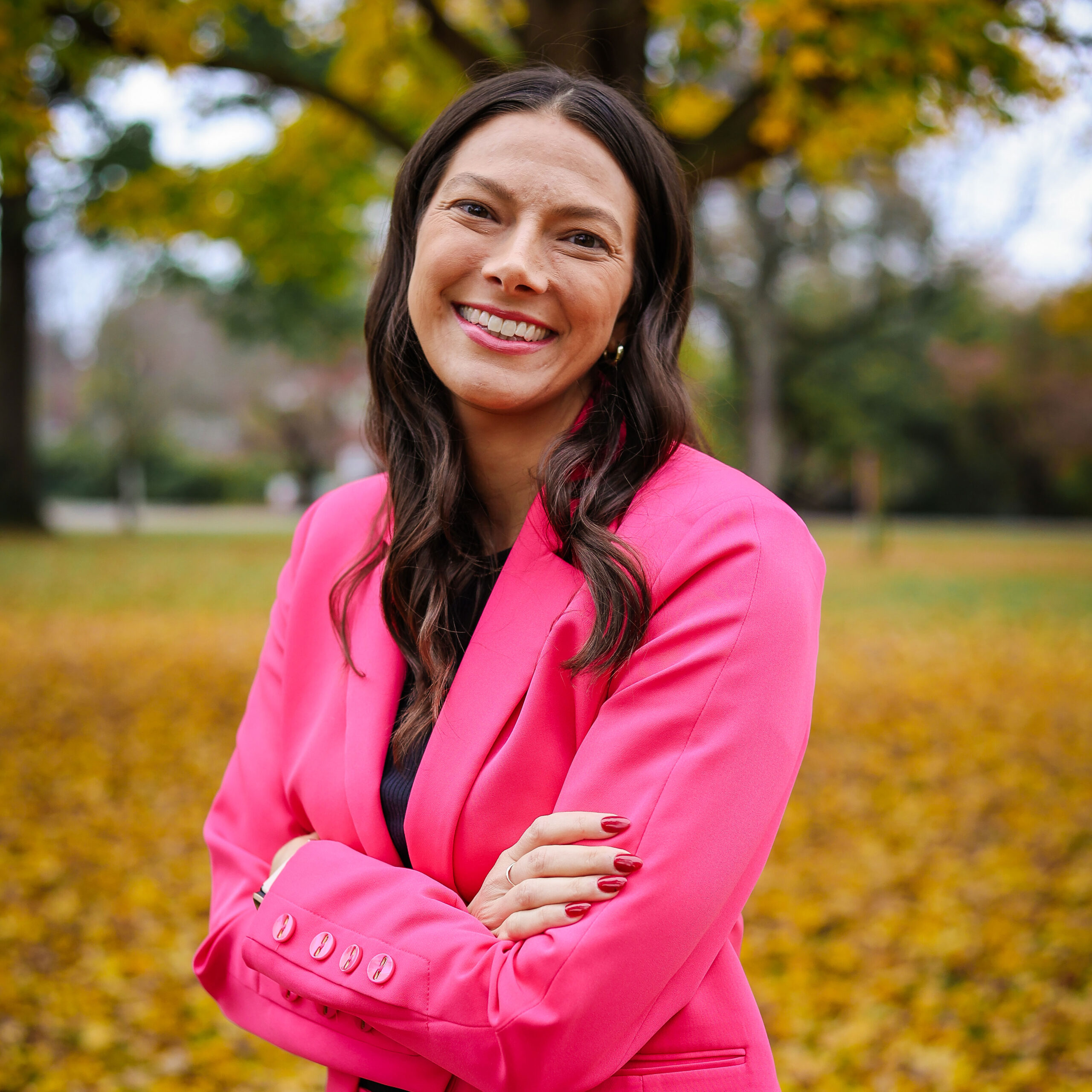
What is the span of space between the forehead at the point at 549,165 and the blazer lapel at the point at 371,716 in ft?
2.24

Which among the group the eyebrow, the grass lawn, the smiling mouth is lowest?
the grass lawn

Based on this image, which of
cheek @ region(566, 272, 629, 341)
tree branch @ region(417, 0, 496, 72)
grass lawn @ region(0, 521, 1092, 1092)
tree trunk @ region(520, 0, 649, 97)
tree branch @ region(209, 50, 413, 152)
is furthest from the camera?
tree branch @ region(209, 50, 413, 152)

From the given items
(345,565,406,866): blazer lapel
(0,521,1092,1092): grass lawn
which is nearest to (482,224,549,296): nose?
(345,565,406,866): blazer lapel

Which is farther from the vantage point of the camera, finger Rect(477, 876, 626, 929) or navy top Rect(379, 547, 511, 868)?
navy top Rect(379, 547, 511, 868)

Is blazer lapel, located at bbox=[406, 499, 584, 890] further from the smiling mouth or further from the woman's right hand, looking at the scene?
the smiling mouth

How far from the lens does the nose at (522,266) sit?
5.22 ft

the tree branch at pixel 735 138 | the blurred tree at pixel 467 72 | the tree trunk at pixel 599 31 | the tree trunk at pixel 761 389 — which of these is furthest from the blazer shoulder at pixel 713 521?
the tree trunk at pixel 761 389

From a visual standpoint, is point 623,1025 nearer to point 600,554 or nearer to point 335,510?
point 600,554

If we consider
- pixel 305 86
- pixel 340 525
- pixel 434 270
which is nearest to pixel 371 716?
pixel 340 525

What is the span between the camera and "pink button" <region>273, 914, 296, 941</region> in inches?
60.2

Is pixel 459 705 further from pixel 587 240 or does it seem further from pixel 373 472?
pixel 373 472

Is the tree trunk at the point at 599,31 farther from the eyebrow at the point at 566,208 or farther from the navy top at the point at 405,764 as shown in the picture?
the navy top at the point at 405,764

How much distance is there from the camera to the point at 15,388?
2078 centimetres

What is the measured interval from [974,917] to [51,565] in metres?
14.5
